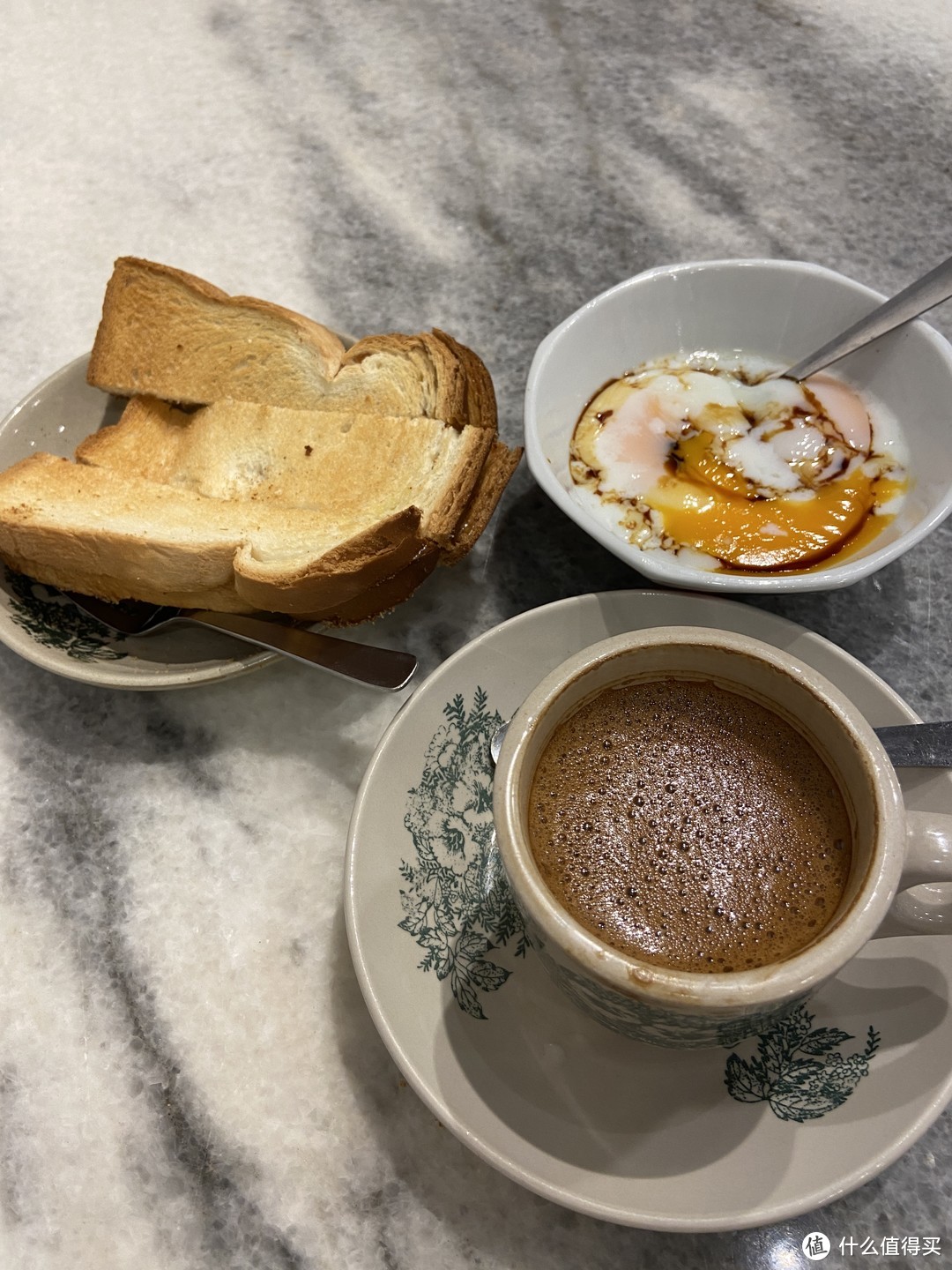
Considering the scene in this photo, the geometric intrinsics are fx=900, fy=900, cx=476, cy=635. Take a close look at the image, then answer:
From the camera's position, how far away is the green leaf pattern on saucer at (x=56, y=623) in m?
1.03

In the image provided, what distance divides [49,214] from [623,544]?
1219 millimetres

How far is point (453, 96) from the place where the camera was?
164 cm

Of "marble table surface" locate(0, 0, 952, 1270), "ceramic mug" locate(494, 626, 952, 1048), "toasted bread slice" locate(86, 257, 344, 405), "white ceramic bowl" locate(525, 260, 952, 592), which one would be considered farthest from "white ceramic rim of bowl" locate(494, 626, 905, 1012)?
"toasted bread slice" locate(86, 257, 344, 405)

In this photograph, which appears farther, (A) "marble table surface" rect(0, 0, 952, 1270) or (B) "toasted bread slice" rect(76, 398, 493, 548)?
(B) "toasted bread slice" rect(76, 398, 493, 548)

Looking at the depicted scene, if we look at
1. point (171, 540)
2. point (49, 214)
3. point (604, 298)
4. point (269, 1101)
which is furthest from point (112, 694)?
point (49, 214)

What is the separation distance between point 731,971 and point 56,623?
824 millimetres

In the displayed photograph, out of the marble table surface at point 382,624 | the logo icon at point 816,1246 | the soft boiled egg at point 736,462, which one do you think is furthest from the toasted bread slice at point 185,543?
the logo icon at point 816,1246

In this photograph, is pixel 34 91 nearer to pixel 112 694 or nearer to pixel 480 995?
pixel 112 694

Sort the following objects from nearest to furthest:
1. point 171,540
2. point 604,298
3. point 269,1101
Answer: point 269,1101, point 171,540, point 604,298

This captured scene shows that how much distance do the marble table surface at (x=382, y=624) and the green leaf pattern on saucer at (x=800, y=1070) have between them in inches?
7.2

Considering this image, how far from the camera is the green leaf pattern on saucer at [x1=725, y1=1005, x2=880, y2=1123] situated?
737mm

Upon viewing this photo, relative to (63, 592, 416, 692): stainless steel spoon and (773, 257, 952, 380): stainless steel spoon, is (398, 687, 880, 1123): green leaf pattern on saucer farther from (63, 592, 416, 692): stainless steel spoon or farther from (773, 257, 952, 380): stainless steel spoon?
(773, 257, 952, 380): stainless steel spoon

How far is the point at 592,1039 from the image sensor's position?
0.78 metres

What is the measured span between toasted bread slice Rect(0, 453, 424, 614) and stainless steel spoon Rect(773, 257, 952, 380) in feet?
1.85
